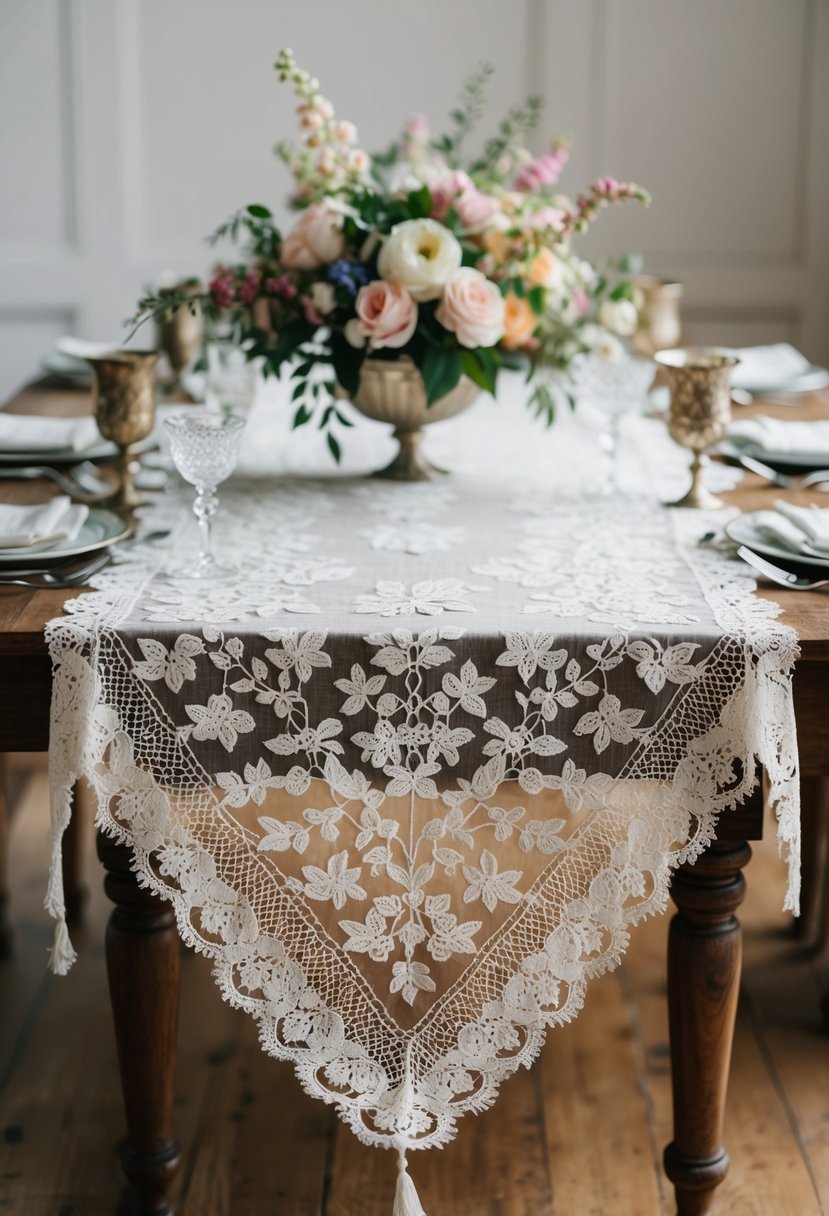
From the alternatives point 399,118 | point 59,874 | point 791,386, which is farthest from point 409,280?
point 399,118

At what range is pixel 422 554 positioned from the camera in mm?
1551

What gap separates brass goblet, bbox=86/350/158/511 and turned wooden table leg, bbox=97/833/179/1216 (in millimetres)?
557

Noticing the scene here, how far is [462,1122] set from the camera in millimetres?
1840

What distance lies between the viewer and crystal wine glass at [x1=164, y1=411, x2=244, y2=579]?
58.7 inches

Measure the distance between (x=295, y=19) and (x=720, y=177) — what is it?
1.22m

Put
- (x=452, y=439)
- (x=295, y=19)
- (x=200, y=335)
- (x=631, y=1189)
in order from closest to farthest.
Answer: (x=631, y=1189) < (x=452, y=439) < (x=200, y=335) < (x=295, y=19)

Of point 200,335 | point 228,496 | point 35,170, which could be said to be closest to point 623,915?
point 228,496

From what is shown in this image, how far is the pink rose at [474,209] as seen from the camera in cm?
176

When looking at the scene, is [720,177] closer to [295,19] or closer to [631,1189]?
[295,19]

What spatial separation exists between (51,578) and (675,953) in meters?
0.77

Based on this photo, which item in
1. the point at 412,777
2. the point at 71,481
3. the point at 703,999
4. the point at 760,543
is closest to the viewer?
the point at 412,777

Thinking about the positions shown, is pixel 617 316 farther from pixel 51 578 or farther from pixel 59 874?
pixel 59 874

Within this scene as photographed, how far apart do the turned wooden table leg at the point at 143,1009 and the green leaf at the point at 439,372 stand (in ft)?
2.27

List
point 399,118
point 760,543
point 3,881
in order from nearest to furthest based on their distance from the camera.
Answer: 1. point 760,543
2. point 3,881
3. point 399,118
